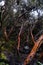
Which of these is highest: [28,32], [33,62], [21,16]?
[21,16]

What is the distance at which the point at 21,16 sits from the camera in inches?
154

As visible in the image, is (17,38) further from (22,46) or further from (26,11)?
(26,11)

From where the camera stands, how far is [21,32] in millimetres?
4047

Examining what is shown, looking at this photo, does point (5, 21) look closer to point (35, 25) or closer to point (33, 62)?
point (35, 25)

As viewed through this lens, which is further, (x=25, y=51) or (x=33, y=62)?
(x=25, y=51)

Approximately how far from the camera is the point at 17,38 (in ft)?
13.4

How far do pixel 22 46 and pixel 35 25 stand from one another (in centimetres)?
39

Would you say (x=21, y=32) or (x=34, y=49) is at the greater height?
(x=21, y=32)

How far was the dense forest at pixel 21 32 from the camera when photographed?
12.4 ft

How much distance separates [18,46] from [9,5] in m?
0.62

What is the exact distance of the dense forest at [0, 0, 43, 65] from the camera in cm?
378

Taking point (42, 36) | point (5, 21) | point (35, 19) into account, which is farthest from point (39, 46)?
point (5, 21)

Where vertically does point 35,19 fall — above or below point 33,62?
above

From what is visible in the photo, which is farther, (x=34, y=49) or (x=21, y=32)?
(x=21, y=32)
